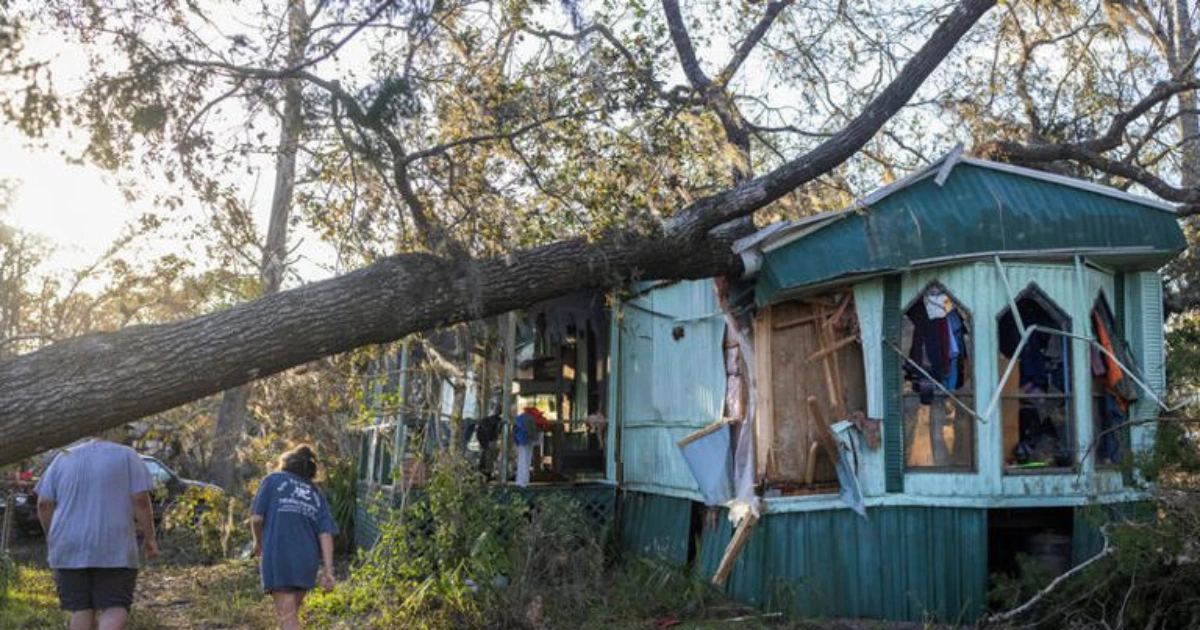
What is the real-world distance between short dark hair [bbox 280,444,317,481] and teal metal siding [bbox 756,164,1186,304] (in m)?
4.35

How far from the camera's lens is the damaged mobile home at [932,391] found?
9.59 metres

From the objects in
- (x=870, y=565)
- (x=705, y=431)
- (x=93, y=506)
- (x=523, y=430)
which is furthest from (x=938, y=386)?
(x=93, y=506)

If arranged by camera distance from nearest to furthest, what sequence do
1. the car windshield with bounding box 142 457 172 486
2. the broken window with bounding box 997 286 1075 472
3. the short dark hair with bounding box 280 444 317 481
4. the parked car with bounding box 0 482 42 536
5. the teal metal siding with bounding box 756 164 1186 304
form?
the short dark hair with bounding box 280 444 317 481
the teal metal siding with bounding box 756 164 1186 304
the broken window with bounding box 997 286 1075 472
the parked car with bounding box 0 482 42 536
the car windshield with bounding box 142 457 172 486

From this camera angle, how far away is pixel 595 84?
9531 millimetres

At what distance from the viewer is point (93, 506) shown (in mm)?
7008

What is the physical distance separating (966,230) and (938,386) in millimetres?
1378

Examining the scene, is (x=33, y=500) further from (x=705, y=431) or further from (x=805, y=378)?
(x=805, y=378)

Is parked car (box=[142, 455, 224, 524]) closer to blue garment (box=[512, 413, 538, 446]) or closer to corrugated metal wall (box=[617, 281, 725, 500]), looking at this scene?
blue garment (box=[512, 413, 538, 446])

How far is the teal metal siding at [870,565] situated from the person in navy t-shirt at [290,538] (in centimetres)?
410

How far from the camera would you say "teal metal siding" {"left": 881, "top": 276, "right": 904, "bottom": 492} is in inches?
384

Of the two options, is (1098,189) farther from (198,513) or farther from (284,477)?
(198,513)

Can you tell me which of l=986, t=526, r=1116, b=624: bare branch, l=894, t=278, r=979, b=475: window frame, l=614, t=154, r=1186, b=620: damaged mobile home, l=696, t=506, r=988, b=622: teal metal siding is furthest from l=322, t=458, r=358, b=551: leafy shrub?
l=986, t=526, r=1116, b=624: bare branch

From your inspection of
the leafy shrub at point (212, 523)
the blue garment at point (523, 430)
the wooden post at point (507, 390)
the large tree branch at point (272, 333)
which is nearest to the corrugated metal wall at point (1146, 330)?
the large tree branch at point (272, 333)

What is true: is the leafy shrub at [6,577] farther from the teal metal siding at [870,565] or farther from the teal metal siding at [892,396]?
the teal metal siding at [892,396]
